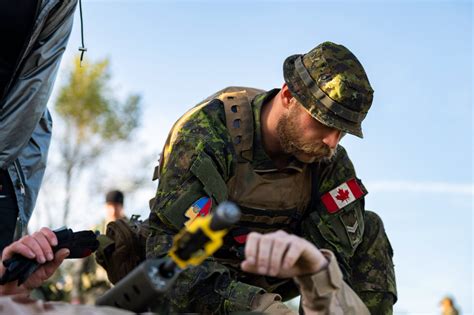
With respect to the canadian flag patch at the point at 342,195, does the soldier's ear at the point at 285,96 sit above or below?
above

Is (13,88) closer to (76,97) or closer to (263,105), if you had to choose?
(263,105)

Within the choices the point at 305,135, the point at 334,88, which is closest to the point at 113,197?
the point at 305,135

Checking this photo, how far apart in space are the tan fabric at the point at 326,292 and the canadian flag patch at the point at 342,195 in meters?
2.33

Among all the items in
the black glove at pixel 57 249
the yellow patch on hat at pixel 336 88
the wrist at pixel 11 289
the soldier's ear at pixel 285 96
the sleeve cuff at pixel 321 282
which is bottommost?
the wrist at pixel 11 289

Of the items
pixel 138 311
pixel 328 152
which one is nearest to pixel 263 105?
pixel 328 152

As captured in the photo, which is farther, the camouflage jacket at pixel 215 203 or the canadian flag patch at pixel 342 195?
the canadian flag patch at pixel 342 195

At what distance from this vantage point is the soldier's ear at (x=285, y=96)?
18.7 feet

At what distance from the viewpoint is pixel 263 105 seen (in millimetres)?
5895

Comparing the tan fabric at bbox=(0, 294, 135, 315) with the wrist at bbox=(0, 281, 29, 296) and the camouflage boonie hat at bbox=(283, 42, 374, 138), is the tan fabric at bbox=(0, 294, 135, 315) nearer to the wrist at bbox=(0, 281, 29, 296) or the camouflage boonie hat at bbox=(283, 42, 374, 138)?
the wrist at bbox=(0, 281, 29, 296)

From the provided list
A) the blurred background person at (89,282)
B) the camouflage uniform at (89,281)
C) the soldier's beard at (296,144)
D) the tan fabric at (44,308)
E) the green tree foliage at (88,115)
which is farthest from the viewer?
the green tree foliage at (88,115)

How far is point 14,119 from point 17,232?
72 centimetres

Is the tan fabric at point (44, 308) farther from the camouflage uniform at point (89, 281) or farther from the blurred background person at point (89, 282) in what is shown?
the camouflage uniform at point (89, 281)

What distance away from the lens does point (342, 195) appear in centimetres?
588

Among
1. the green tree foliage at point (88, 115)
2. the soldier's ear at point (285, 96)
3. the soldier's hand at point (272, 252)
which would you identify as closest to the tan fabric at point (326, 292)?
the soldier's hand at point (272, 252)
